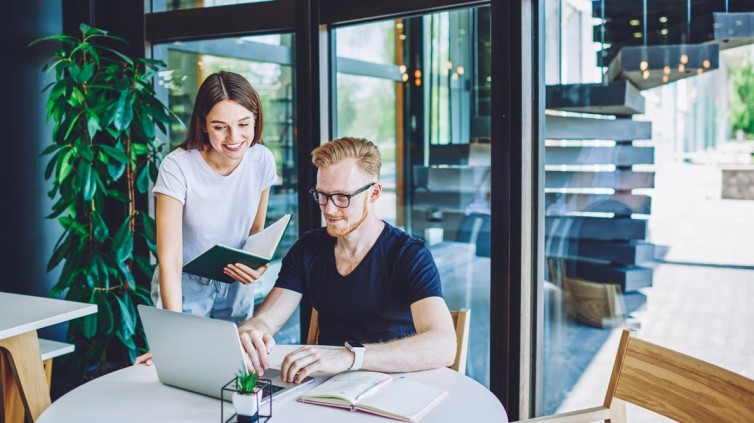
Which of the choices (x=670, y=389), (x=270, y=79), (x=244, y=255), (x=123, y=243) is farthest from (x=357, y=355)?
(x=270, y=79)

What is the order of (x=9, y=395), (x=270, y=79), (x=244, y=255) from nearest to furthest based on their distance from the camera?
(x=244, y=255), (x=9, y=395), (x=270, y=79)

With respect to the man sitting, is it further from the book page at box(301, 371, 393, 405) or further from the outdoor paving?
the outdoor paving

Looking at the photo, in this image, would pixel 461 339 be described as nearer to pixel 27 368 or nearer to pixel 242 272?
pixel 242 272

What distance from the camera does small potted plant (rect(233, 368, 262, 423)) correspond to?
5.13 ft

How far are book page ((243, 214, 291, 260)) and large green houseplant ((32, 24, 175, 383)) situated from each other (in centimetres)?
138

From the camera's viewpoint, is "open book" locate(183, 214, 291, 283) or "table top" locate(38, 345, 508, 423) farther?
"open book" locate(183, 214, 291, 283)

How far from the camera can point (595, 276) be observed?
322 centimetres

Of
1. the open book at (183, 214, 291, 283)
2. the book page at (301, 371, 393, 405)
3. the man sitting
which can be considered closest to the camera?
the book page at (301, 371, 393, 405)

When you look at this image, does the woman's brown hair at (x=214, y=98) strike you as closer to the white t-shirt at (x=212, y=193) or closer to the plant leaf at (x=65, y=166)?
the white t-shirt at (x=212, y=193)

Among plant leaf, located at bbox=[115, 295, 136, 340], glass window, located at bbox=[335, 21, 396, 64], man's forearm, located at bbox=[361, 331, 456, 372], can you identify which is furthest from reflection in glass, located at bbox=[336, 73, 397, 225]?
man's forearm, located at bbox=[361, 331, 456, 372]

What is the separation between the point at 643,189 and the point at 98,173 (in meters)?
2.61

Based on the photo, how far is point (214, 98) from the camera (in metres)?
2.55

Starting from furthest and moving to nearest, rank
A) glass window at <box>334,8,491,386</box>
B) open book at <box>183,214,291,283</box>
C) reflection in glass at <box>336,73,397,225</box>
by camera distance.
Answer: reflection in glass at <box>336,73,397,225</box>
glass window at <box>334,8,491,386</box>
open book at <box>183,214,291,283</box>

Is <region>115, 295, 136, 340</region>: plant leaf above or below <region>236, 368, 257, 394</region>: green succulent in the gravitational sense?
below
